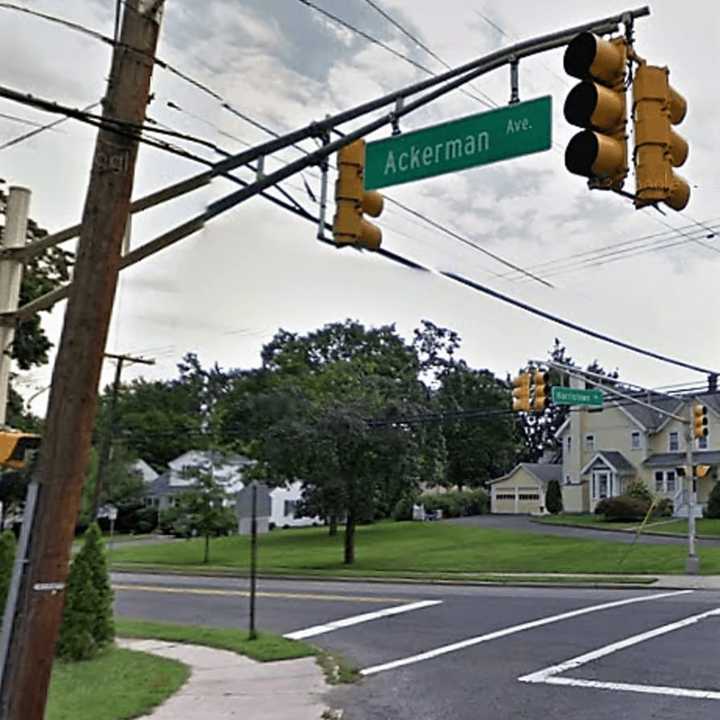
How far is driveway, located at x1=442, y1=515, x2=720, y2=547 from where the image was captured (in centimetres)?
3604

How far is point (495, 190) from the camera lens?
1481 centimetres

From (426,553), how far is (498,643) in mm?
22752

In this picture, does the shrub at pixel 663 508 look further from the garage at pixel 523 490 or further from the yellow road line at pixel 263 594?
the yellow road line at pixel 263 594

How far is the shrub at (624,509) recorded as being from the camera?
154 feet

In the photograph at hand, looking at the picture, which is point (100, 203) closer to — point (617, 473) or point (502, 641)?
A: point (502, 641)

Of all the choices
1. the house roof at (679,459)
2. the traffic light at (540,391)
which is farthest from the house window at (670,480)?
the traffic light at (540,391)

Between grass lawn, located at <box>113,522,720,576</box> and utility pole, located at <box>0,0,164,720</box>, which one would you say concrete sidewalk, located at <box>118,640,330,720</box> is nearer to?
utility pole, located at <box>0,0,164,720</box>

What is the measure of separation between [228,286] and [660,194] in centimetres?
3112

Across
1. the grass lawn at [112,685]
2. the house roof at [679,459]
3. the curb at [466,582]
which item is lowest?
the grass lawn at [112,685]

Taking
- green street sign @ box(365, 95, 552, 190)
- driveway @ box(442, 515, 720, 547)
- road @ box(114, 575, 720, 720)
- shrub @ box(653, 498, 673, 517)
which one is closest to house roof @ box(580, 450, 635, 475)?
shrub @ box(653, 498, 673, 517)

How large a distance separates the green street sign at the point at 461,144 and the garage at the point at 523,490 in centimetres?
5770

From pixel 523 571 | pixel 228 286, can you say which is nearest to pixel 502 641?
pixel 523 571

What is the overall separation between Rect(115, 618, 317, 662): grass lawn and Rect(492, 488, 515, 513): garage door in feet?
164

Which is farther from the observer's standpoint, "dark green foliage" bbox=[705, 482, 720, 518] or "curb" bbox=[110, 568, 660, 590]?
"dark green foliage" bbox=[705, 482, 720, 518]
